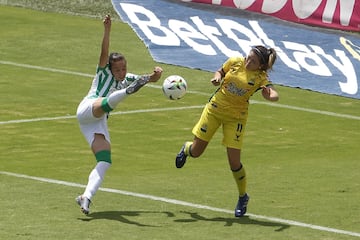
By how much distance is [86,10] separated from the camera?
115 feet

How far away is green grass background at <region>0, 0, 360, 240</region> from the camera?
1468 centimetres

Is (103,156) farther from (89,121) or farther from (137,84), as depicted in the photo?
(137,84)

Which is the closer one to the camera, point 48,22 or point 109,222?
point 109,222

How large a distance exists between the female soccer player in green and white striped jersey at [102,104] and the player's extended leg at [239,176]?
1.42m

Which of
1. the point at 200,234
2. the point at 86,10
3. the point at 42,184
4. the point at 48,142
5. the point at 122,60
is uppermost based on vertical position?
the point at 122,60

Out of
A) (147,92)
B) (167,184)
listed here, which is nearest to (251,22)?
(147,92)

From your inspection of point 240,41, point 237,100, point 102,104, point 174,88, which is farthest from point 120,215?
point 240,41

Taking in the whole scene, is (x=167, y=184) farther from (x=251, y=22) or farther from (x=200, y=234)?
(x=251, y=22)

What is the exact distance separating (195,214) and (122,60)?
7.36ft

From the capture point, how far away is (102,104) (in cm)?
1518

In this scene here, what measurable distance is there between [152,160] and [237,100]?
440cm

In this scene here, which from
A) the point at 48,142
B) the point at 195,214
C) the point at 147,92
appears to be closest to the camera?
the point at 195,214

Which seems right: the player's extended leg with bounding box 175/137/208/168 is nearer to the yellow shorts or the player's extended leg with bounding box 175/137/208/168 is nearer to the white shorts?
the yellow shorts

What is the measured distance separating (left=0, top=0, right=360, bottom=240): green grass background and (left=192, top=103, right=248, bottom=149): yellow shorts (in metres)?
0.97
